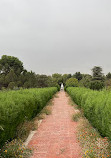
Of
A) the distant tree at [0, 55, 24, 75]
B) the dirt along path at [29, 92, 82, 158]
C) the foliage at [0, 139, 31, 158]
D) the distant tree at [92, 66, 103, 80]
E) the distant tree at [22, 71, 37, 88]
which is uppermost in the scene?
the distant tree at [0, 55, 24, 75]

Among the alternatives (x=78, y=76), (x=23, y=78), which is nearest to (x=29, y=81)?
(x=23, y=78)

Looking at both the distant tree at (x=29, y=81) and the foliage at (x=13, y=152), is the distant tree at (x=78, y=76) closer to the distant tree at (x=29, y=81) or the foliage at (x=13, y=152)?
the distant tree at (x=29, y=81)

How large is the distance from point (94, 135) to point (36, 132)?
7.85 ft

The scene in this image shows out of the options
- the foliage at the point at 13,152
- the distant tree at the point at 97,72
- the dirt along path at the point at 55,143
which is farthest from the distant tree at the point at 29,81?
the foliage at the point at 13,152

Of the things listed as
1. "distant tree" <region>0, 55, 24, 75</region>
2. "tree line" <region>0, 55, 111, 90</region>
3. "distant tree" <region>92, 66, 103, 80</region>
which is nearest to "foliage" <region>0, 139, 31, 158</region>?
"tree line" <region>0, 55, 111, 90</region>

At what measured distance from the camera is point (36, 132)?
5359 millimetres

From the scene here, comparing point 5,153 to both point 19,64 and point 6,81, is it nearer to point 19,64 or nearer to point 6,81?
point 6,81

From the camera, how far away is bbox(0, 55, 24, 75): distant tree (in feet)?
178

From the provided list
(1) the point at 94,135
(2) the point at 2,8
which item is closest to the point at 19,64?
(2) the point at 2,8

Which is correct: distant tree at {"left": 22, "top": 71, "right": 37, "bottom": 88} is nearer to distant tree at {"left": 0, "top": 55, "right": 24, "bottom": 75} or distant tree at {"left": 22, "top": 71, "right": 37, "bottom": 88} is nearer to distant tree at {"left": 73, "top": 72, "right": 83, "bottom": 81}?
distant tree at {"left": 0, "top": 55, "right": 24, "bottom": 75}

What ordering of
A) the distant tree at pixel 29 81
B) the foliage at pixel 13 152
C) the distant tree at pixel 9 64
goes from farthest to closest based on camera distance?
the distant tree at pixel 9 64 < the distant tree at pixel 29 81 < the foliage at pixel 13 152

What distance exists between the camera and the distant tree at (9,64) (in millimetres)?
54375

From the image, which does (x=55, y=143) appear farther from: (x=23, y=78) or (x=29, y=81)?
(x=23, y=78)

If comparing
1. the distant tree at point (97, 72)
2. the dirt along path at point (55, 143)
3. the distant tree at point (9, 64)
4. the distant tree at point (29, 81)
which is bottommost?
the dirt along path at point (55, 143)
